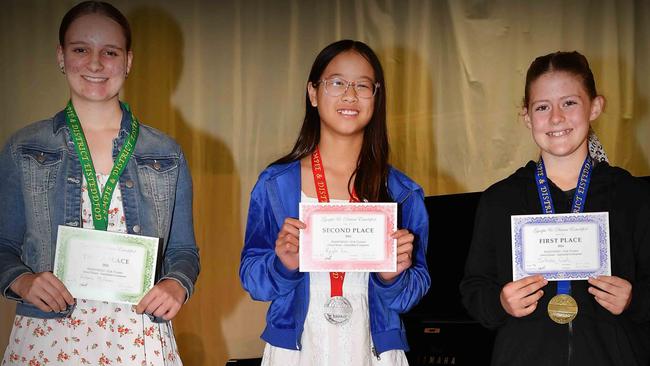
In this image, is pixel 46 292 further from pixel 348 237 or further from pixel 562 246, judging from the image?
pixel 562 246

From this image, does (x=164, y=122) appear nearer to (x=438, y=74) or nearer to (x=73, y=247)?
(x=438, y=74)

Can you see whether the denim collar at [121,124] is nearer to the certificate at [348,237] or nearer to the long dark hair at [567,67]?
the certificate at [348,237]

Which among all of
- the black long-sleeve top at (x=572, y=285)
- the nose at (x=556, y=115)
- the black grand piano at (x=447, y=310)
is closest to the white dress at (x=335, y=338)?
the black long-sleeve top at (x=572, y=285)

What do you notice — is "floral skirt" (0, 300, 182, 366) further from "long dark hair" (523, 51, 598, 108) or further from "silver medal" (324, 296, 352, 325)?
"long dark hair" (523, 51, 598, 108)

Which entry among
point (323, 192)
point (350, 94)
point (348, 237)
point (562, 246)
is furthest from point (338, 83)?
point (562, 246)

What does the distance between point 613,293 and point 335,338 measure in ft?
2.85

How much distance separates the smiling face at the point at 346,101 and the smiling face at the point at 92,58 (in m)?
0.71

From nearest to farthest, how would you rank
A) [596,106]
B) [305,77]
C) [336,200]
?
[596,106], [336,200], [305,77]

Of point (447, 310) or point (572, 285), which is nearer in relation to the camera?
point (572, 285)

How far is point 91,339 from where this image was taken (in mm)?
2572

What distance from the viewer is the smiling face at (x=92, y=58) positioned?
8.93 ft

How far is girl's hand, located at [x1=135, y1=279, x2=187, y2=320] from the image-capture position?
2.57 metres

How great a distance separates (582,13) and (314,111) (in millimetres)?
3450

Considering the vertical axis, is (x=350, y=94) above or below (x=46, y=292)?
above
